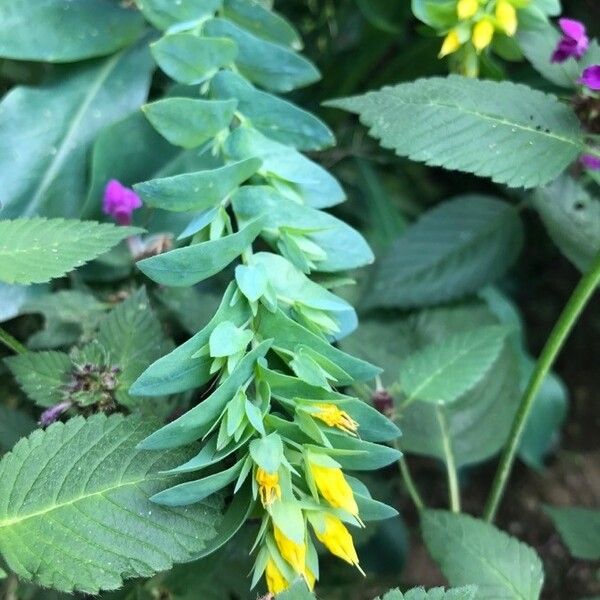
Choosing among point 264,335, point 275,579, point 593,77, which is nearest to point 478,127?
point 593,77

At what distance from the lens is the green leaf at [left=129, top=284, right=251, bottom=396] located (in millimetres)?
390

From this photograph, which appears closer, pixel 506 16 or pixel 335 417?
pixel 335 417

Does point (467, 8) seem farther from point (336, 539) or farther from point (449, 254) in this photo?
point (336, 539)

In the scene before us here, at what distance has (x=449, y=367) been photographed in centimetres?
53

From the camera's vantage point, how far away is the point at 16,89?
59 centimetres

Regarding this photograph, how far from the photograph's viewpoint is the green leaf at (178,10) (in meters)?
0.53

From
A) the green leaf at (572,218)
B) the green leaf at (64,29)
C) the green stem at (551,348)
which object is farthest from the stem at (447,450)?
the green leaf at (64,29)

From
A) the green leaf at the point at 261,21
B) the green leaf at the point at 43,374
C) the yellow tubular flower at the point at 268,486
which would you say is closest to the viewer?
the yellow tubular flower at the point at 268,486

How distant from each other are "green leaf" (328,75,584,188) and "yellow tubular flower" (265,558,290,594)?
252mm

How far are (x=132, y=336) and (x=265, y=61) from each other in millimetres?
227

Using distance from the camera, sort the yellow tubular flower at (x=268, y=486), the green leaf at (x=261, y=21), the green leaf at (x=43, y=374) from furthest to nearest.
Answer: the green leaf at (x=261, y=21) → the green leaf at (x=43, y=374) → the yellow tubular flower at (x=268, y=486)

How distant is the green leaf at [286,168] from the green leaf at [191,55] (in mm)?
55

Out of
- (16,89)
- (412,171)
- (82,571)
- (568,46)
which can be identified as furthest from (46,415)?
(412,171)

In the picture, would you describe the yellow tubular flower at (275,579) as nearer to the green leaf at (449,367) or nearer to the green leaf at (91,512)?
the green leaf at (91,512)
